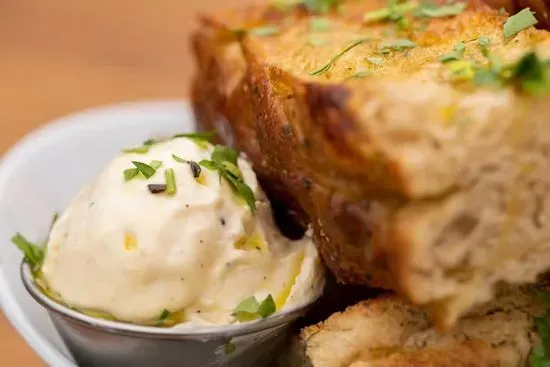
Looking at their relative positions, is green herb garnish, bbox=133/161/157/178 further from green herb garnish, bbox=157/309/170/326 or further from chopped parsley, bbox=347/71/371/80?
chopped parsley, bbox=347/71/371/80

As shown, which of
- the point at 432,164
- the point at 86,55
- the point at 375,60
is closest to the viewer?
the point at 432,164

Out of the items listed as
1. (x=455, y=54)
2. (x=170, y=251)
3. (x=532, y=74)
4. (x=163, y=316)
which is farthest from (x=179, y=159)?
(x=532, y=74)

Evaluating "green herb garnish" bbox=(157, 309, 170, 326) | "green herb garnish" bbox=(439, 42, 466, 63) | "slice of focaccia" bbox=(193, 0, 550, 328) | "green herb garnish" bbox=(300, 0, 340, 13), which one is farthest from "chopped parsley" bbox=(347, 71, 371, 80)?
"green herb garnish" bbox=(300, 0, 340, 13)

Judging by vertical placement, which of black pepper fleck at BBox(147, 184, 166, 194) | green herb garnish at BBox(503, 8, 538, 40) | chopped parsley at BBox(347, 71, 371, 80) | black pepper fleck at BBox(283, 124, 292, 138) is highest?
Answer: green herb garnish at BBox(503, 8, 538, 40)

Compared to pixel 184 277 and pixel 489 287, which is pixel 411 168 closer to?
pixel 489 287

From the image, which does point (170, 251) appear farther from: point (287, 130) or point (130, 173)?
point (287, 130)

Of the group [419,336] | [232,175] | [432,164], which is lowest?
[419,336]
